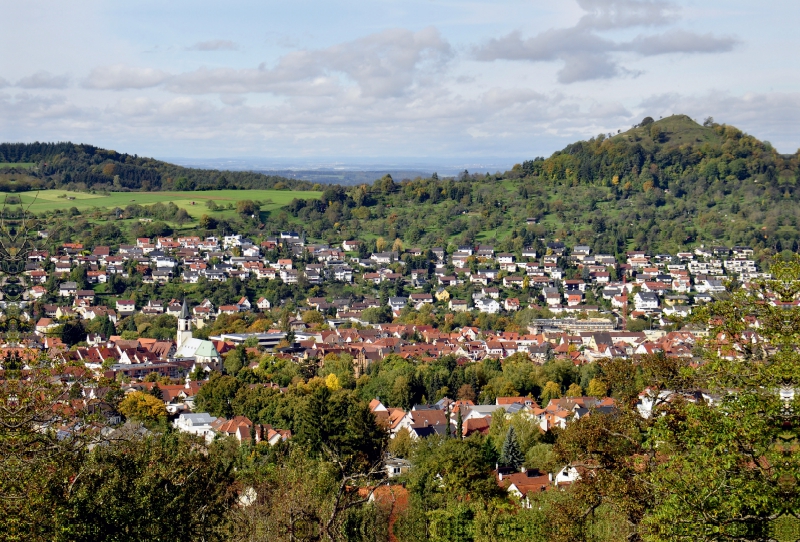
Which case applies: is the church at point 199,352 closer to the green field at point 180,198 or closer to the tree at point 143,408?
the tree at point 143,408

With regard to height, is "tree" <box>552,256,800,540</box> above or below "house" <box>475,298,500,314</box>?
above

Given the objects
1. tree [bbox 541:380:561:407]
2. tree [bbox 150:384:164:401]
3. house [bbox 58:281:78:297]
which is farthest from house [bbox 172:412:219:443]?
house [bbox 58:281:78:297]

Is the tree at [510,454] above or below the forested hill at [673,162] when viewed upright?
below

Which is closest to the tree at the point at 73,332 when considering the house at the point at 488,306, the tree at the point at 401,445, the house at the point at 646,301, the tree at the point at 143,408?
the tree at the point at 143,408

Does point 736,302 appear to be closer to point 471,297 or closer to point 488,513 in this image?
point 488,513

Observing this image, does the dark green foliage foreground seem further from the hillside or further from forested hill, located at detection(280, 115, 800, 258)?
the hillside

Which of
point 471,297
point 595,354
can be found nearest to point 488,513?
point 595,354
